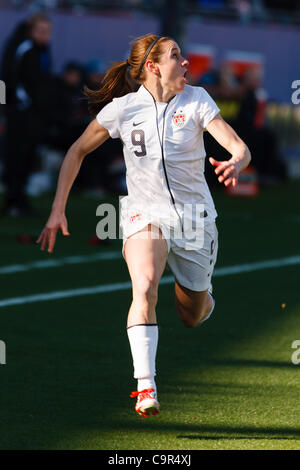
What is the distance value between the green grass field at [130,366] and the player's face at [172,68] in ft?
5.49

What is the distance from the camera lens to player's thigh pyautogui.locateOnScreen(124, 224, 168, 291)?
5.77 metres

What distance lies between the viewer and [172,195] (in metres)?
6.05

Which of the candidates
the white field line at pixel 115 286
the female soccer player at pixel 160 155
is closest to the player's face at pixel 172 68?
the female soccer player at pixel 160 155

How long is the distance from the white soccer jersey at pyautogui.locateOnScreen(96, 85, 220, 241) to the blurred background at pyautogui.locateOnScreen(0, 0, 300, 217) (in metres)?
7.57

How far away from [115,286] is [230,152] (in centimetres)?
417

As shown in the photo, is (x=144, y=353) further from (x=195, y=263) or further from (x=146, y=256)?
(x=195, y=263)

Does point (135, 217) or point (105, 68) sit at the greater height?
point (105, 68)

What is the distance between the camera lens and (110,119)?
20.1ft

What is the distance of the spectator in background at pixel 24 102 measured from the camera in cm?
1358

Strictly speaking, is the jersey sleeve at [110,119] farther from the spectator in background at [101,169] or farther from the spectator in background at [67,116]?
the spectator in background at [101,169]

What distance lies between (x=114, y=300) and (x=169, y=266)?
288cm

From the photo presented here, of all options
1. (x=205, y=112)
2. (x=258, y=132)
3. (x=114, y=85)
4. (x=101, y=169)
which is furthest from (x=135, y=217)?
(x=258, y=132)
